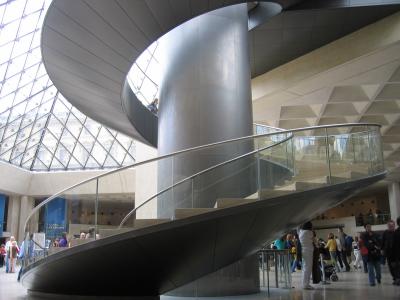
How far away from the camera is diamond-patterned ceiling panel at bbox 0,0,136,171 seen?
92.4 feet

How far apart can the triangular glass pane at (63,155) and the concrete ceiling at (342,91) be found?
2094 cm

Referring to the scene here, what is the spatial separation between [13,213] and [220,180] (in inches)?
1339

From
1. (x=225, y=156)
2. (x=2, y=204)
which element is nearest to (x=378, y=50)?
(x=225, y=156)

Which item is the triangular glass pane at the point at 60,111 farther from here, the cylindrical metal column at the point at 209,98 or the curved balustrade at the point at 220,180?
the curved balustrade at the point at 220,180

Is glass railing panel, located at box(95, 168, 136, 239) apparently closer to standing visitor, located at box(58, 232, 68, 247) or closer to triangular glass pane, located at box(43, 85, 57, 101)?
standing visitor, located at box(58, 232, 68, 247)

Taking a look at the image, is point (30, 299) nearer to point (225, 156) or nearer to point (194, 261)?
point (194, 261)

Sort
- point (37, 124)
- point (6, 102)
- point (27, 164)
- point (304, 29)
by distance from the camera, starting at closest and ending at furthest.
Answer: point (304, 29) → point (6, 102) → point (37, 124) → point (27, 164)

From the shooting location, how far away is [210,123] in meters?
9.89

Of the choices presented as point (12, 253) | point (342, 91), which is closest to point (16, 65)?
point (12, 253)

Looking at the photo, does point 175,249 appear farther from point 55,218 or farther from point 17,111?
point 17,111

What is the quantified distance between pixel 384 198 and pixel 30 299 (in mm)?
43668

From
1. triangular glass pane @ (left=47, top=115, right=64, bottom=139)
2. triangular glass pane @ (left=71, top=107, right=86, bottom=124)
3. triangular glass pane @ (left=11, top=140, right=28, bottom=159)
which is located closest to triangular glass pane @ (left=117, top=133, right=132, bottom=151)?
triangular glass pane @ (left=71, top=107, right=86, bottom=124)

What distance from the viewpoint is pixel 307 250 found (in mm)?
9836

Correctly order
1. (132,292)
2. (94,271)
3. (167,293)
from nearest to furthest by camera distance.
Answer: (94,271)
(132,292)
(167,293)
